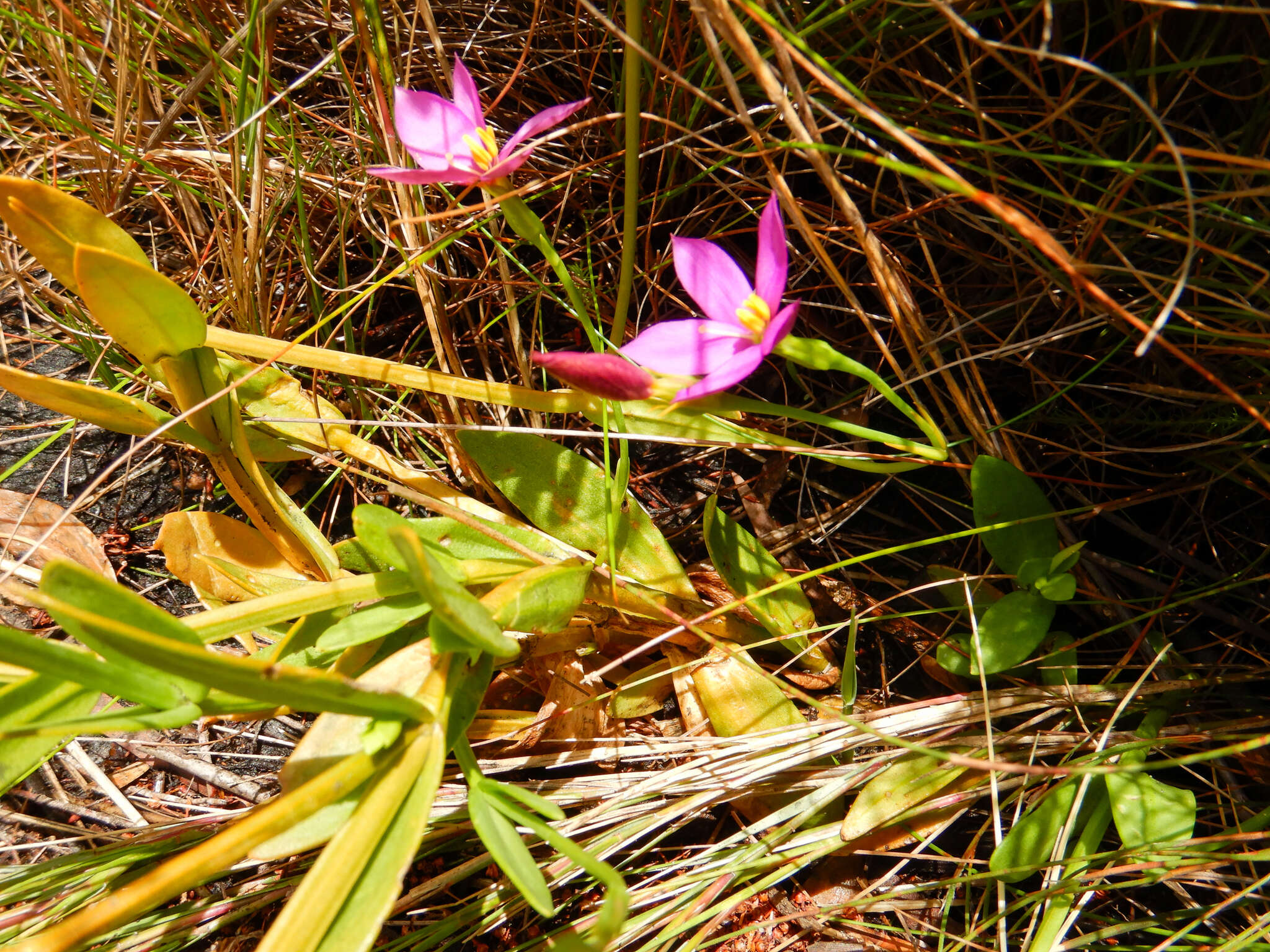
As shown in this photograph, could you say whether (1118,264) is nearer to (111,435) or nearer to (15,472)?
(111,435)

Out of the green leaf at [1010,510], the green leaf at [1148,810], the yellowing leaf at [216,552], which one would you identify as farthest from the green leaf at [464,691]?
the green leaf at [1148,810]

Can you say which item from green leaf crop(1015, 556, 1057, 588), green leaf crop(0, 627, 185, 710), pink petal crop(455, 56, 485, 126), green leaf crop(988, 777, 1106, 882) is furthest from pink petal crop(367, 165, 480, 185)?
green leaf crop(988, 777, 1106, 882)

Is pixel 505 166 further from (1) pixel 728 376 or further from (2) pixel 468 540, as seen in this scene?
(2) pixel 468 540

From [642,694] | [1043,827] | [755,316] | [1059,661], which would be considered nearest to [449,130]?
[755,316]

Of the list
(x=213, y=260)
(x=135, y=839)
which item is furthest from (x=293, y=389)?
(x=135, y=839)

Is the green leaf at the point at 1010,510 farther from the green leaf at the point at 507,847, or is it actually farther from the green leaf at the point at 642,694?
the green leaf at the point at 507,847
